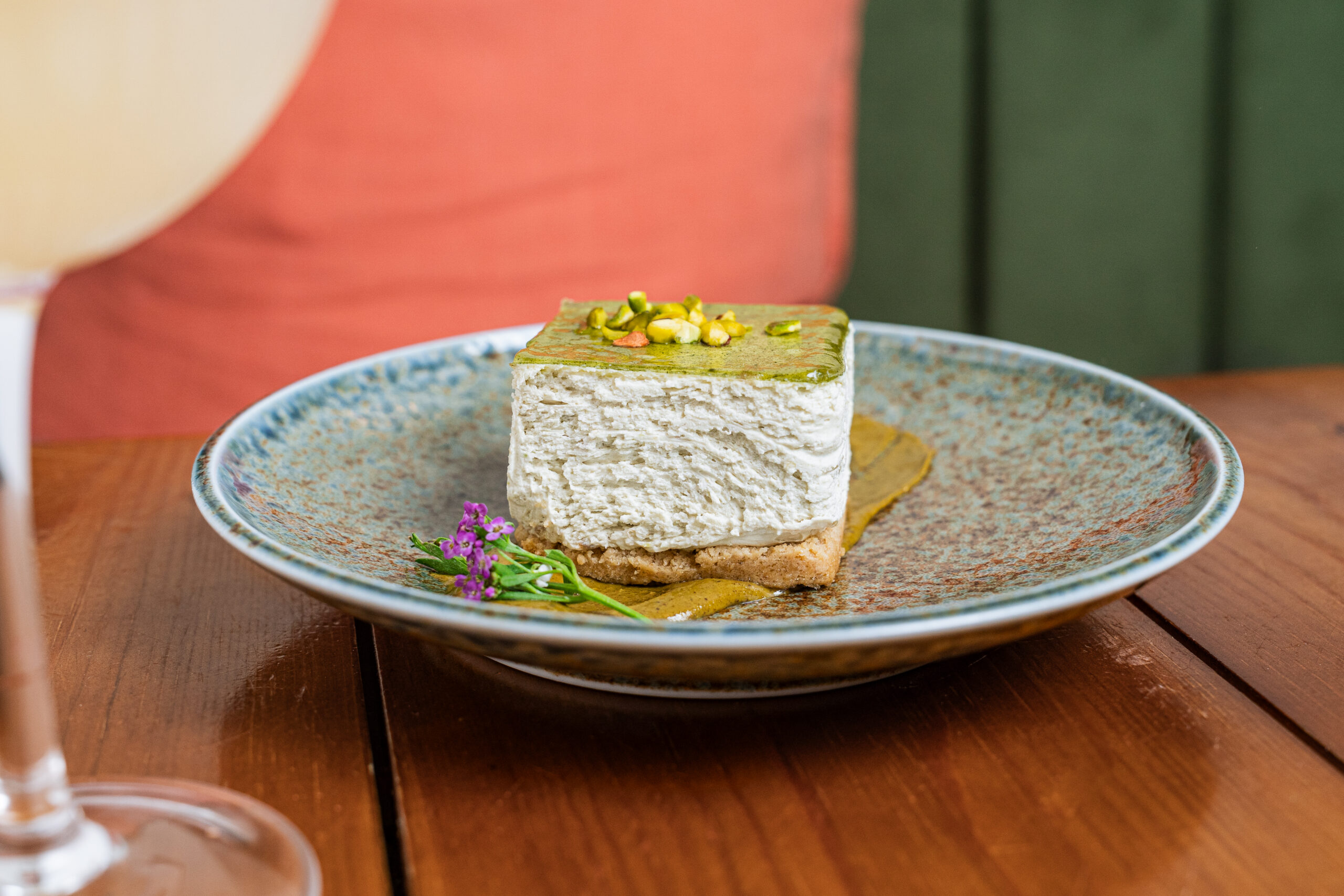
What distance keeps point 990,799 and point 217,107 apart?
1.40ft

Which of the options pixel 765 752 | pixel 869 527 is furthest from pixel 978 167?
pixel 765 752

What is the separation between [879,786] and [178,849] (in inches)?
12.0

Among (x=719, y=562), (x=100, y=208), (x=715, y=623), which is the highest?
(x=100, y=208)

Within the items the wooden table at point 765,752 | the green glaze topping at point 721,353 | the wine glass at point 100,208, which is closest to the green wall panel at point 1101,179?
the green glaze topping at point 721,353

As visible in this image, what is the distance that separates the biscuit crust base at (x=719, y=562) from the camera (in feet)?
2.70

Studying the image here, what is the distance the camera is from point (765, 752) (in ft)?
1.87

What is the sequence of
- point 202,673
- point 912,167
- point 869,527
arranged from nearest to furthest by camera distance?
1. point 202,673
2. point 869,527
3. point 912,167

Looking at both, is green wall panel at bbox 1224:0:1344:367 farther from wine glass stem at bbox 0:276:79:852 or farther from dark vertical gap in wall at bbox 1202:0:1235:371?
wine glass stem at bbox 0:276:79:852

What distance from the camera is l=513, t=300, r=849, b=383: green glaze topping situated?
798 millimetres

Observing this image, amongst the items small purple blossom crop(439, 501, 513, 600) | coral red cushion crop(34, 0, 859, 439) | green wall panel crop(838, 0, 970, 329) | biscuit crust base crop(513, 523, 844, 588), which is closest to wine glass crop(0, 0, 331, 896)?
small purple blossom crop(439, 501, 513, 600)

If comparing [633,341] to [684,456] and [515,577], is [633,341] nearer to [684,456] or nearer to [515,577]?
[684,456]

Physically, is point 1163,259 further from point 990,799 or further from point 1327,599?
point 990,799

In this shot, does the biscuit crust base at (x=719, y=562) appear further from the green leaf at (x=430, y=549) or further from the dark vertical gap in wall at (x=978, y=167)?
the dark vertical gap in wall at (x=978, y=167)

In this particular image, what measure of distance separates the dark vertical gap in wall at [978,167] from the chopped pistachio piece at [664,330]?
171 cm
